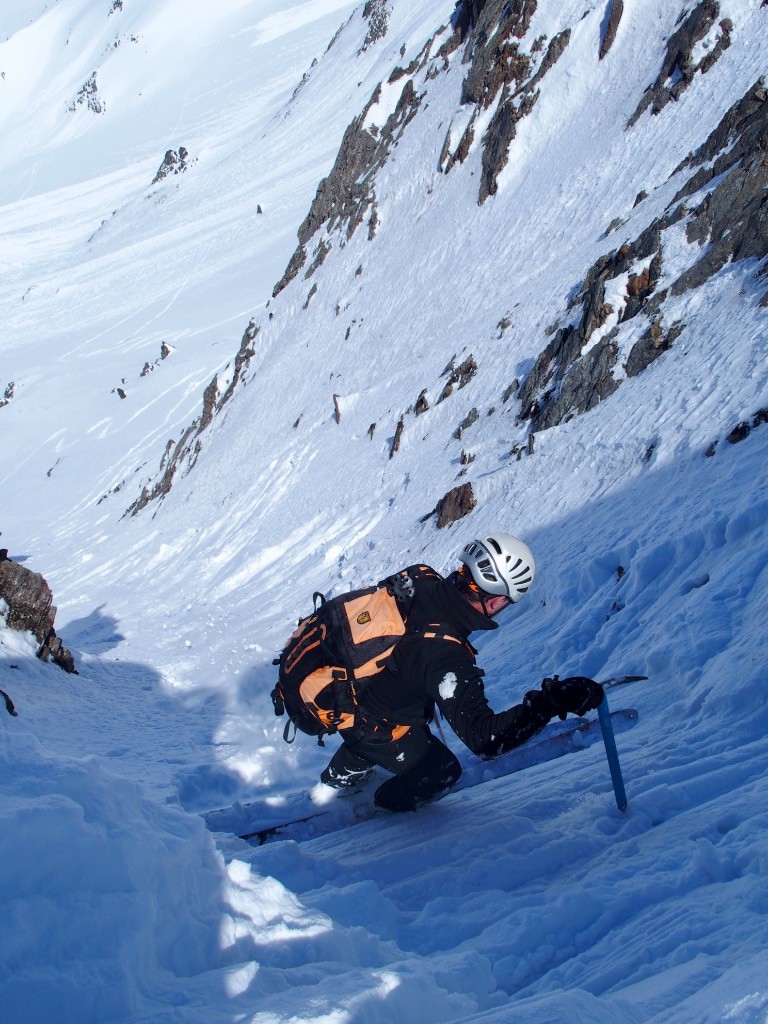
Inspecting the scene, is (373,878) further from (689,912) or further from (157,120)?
(157,120)

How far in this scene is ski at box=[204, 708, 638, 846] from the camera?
5109 mm

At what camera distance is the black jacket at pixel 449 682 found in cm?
397

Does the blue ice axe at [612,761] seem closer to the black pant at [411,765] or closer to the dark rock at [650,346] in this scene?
the black pant at [411,765]

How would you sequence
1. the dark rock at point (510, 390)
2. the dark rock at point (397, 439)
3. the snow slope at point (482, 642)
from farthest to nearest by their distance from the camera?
the dark rock at point (397, 439) → the dark rock at point (510, 390) → the snow slope at point (482, 642)

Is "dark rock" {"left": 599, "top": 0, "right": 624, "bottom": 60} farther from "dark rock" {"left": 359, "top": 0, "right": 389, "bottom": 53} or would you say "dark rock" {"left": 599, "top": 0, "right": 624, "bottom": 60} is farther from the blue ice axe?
→ "dark rock" {"left": 359, "top": 0, "right": 389, "bottom": 53}

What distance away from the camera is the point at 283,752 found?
841cm

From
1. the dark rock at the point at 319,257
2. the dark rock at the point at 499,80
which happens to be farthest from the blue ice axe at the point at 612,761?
the dark rock at the point at 319,257

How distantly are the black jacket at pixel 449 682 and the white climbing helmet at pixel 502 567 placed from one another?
0.51ft

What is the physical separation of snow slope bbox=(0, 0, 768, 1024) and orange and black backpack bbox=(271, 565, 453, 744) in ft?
2.62

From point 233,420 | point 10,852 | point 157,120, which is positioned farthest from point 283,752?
point 157,120

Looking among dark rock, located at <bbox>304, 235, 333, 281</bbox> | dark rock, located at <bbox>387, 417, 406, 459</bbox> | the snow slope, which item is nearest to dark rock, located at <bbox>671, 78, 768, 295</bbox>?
the snow slope

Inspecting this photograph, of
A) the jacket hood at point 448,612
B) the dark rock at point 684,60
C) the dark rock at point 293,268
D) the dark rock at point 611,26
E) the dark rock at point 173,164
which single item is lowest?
the jacket hood at point 448,612

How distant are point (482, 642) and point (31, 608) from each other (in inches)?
269

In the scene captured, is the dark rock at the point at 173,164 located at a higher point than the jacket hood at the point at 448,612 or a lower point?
higher
